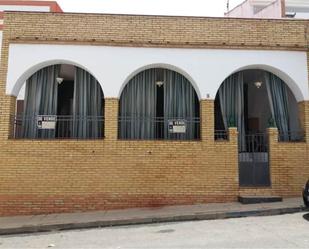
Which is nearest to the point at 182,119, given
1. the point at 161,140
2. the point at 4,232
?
the point at 161,140

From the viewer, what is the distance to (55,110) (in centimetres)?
1081

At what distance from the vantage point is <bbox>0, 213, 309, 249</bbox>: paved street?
20.5ft

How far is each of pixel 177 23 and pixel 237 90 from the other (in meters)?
2.96

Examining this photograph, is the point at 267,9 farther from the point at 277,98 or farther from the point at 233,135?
the point at 233,135

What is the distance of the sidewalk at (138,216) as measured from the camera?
8312mm

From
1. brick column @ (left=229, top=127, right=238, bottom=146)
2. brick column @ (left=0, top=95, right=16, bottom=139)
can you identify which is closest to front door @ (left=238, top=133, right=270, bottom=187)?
brick column @ (left=229, top=127, right=238, bottom=146)

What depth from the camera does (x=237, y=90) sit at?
1127 centimetres

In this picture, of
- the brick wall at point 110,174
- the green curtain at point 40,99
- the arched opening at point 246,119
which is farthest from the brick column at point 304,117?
the green curtain at point 40,99

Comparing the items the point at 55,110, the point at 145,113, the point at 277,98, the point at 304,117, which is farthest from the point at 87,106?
the point at 304,117

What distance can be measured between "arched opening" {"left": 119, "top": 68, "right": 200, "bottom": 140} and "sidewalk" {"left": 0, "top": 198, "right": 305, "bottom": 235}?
238 centimetres

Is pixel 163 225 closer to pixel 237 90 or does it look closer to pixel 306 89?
pixel 237 90

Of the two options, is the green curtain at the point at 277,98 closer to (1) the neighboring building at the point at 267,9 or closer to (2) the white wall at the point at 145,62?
(2) the white wall at the point at 145,62

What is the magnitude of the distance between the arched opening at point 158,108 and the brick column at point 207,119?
428mm

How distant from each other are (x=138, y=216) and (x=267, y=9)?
12105 millimetres
